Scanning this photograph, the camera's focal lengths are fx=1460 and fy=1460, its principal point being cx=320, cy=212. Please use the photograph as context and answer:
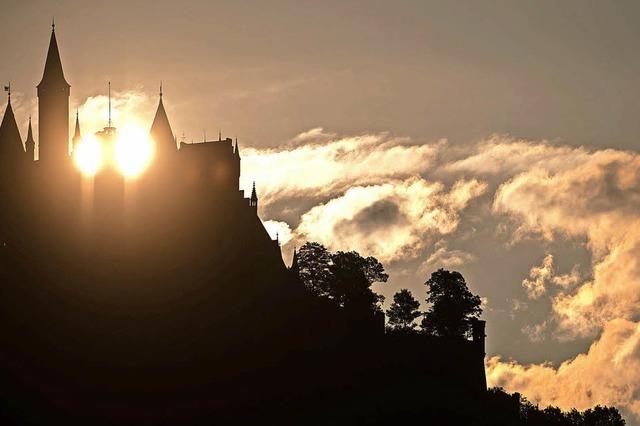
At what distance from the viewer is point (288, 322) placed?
10544 centimetres

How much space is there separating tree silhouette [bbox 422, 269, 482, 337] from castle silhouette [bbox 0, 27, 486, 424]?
3.92 metres

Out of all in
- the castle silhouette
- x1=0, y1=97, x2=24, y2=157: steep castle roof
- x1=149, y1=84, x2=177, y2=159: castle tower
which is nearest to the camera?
the castle silhouette

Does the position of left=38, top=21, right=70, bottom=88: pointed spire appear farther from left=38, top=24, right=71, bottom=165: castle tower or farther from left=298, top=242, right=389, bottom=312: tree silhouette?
left=298, top=242, right=389, bottom=312: tree silhouette

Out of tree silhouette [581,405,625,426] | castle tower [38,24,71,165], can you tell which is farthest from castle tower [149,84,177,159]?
tree silhouette [581,405,625,426]

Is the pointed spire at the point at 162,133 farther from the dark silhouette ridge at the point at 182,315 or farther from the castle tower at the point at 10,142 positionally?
the castle tower at the point at 10,142

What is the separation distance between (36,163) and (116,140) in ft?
25.0

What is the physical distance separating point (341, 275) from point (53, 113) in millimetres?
27797

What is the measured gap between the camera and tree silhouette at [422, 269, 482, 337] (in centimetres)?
11431

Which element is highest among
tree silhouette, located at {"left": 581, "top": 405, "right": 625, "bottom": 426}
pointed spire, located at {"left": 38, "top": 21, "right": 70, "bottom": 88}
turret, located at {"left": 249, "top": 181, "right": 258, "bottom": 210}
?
pointed spire, located at {"left": 38, "top": 21, "right": 70, "bottom": 88}

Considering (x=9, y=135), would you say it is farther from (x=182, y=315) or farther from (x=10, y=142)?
(x=182, y=315)

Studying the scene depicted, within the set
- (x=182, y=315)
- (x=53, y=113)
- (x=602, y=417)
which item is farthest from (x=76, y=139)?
(x=602, y=417)

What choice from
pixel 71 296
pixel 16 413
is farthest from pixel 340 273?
pixel 16 413

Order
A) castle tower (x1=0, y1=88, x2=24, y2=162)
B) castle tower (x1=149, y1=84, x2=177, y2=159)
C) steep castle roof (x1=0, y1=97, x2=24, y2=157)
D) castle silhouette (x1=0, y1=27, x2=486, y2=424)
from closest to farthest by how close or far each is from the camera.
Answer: castle silhouette (x1=0, y1=27, x2=486, y2=424) < castle tower (x1=149, y1=84, x2=177, y2=159) < castle tower (x1=0, y1=88, x2=24, y2=162) < steep castle roof (x1=0, y1=97, x2=24, y2=157)

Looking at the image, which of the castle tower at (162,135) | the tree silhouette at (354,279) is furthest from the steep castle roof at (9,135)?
the tree silhouette at (354,279)
